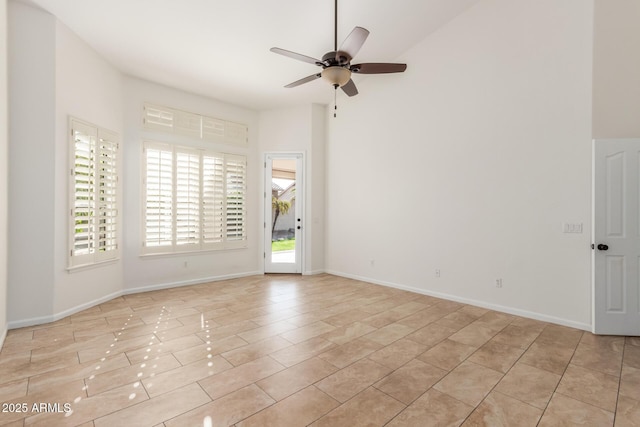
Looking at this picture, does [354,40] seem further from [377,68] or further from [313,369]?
[313,369]

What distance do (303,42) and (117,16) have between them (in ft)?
7.55

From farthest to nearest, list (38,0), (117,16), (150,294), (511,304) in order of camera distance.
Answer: (150,294) → (511,304) → (117,16) → (38,0)

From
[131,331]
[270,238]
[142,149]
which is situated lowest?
[131,331]

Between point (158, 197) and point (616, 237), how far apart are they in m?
6.33

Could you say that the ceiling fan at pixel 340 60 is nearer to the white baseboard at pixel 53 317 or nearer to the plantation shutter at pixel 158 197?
the plantation shutter at pixel 158 197

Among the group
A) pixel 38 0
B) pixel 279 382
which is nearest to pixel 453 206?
pixel 279 382

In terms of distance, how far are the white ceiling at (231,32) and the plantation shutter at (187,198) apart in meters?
1.29

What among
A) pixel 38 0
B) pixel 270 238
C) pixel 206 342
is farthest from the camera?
pixel 270 238

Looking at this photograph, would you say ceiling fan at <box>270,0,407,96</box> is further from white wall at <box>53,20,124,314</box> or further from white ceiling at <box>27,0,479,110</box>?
white wall at <box>53,20,124,314</box>

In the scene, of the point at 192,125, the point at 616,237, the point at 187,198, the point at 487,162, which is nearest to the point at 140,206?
the point at 187,198

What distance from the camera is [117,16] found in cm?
364

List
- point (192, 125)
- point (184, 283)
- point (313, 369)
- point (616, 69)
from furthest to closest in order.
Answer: point (192, 125) → point (184, 283) → point (616, 69) → point (313, 369)

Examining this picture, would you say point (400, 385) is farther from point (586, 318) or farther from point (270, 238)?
point (270, 238)

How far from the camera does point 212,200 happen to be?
5914 mm
